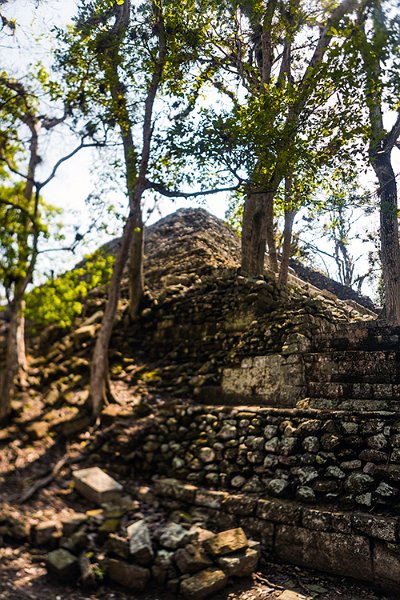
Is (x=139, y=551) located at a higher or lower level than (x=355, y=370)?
lower

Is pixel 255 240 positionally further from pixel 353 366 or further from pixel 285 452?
pixel 285 452

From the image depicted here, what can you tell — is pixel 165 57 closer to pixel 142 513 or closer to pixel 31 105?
pixel 31 105

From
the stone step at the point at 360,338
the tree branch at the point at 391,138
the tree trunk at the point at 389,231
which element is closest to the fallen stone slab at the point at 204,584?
the stone step at the point at 360,338

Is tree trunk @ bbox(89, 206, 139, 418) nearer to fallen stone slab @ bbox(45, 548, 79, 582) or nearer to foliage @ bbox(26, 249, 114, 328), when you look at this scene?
foliage @ bbox(26, 249, 114, 328)

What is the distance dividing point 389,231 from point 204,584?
985 cm

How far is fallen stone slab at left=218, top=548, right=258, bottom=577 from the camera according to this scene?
4.72 metres

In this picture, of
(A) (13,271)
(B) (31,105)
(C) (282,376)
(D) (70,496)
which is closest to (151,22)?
(B) (31,105)

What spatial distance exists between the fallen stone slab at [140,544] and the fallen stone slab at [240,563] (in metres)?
0.80

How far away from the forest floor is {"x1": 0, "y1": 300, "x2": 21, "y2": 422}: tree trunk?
0.49 meters

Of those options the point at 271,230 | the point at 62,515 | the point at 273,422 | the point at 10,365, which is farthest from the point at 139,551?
the point at 271,230

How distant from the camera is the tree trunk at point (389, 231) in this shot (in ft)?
37.5

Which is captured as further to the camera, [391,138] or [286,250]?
[286,250]

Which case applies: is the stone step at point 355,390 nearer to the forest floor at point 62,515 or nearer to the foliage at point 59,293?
the forest floor at point 62,515

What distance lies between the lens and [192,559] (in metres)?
4.79
